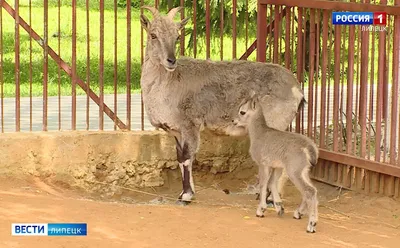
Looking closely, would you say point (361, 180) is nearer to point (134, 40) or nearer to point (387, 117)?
point (387, 117)

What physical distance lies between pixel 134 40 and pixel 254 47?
1009cm

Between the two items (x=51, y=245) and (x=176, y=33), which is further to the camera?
(x=176, y=33)

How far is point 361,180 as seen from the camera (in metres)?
11.0

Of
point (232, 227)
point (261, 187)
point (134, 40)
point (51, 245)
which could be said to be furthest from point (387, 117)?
point (134, 40)

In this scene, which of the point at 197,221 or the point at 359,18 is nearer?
the point at 197,221

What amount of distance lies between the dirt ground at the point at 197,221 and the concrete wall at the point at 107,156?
289 mm

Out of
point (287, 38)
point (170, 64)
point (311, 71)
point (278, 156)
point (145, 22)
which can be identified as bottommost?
point (278, 156)

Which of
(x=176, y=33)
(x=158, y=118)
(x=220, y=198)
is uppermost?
(x=176, y=33)

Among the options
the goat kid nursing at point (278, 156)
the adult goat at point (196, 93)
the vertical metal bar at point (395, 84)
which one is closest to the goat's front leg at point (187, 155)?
the adult goat at point (196, 93)

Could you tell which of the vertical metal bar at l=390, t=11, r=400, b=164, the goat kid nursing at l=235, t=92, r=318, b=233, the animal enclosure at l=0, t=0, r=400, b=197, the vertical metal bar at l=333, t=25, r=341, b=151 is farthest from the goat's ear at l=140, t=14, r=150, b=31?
the vertical metal bar at l=390, t=11, r=400, b=164

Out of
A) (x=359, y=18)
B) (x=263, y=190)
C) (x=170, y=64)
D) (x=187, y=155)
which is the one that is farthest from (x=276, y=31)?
(x=263, y=190)

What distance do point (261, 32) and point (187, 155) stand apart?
2.10 meters

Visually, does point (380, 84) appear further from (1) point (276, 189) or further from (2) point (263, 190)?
(2) point (263, 190)

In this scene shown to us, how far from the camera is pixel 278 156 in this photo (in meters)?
9.80
